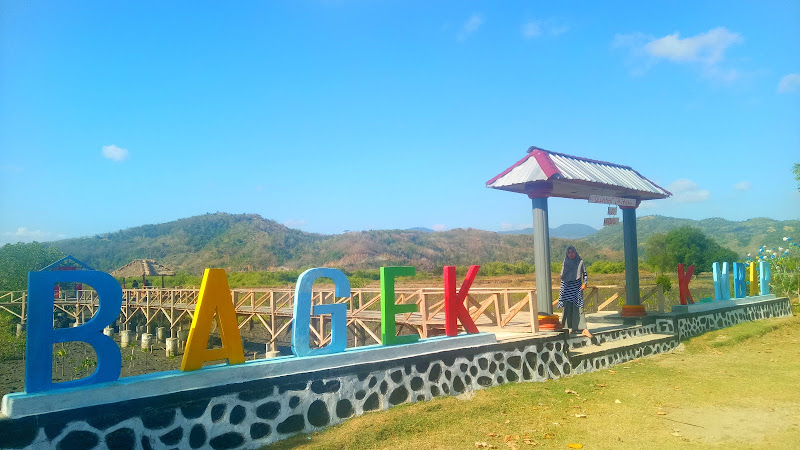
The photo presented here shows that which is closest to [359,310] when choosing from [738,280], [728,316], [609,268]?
[728,316]

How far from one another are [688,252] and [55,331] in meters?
41.8

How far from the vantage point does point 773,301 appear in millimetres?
16484

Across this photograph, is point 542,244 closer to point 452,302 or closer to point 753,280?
point 452,302

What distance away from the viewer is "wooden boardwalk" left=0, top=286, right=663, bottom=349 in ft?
32.6

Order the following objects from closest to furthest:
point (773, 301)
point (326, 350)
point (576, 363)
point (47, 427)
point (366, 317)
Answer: point (47, 427), point (326, 350), point (576, 363), point (366, 317), point (773, 301)

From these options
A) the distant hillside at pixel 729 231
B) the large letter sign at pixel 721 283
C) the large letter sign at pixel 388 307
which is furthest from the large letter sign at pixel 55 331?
the distant hillside at pixel 729 231

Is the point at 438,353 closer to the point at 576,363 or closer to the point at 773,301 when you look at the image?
the point at 576,363

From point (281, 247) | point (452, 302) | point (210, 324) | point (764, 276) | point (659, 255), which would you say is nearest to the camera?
point (210, 324)

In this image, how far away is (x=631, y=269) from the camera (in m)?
12.5

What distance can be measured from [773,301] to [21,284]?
38.7 m

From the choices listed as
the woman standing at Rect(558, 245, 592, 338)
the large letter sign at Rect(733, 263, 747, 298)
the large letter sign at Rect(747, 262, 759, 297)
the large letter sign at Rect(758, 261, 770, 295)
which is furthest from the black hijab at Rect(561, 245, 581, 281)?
the large letter sign at Rect(758, 261, 770, 295)

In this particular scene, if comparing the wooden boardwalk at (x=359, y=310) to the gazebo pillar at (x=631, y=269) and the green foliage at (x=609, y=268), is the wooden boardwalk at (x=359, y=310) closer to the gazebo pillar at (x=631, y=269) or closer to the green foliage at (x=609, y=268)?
the gazebo pillar at (x=631, y=269)

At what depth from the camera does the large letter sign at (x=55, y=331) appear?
4.10m

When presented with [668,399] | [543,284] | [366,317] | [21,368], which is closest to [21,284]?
[21,368]
